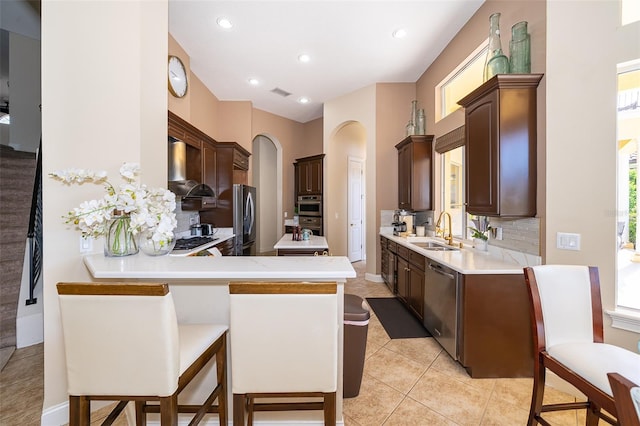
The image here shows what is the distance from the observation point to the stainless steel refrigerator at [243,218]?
460cm

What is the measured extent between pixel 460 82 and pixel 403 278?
272 cm

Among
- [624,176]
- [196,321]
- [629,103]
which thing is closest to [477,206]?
[624,176]

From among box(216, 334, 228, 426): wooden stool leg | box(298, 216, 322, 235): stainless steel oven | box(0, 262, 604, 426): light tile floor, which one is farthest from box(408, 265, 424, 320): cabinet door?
box(298, 216, 322, 235): stainless steel oven

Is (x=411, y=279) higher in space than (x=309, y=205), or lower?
lower

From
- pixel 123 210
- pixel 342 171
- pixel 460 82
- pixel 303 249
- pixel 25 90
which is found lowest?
pixel 303 249

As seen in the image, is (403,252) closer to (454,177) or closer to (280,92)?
(454,177)

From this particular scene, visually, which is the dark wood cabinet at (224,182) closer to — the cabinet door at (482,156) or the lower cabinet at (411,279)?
the lower cabinet at (411,279)

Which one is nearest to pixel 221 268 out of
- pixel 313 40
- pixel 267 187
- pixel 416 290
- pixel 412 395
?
pixel 412 395

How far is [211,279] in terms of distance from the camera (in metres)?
1.46

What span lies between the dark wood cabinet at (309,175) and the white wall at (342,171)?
17 cm

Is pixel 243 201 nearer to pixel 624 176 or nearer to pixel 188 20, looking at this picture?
pixel 188 20

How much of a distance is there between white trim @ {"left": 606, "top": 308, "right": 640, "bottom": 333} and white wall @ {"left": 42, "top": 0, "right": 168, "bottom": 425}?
11.3 ft

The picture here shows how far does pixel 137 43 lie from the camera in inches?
72.7

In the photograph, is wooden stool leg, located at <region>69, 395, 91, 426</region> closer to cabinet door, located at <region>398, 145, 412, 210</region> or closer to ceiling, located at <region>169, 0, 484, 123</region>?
ceiling, located at <region>169, 0, 484, 123</region>
